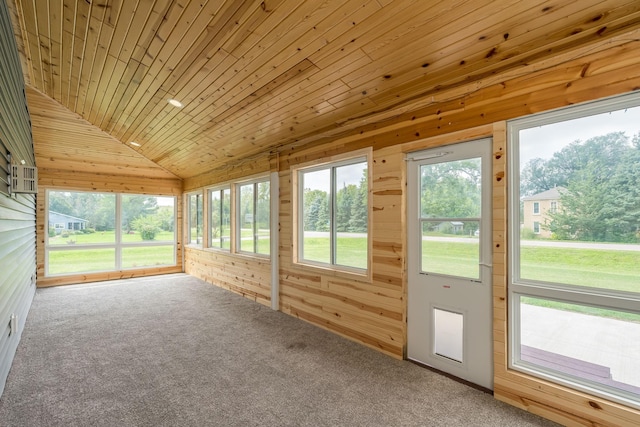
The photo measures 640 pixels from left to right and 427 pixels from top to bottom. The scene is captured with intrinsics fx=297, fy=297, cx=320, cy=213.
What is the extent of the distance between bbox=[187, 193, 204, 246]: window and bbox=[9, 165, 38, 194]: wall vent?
3845 millimetres

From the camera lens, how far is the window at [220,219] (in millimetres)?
6195

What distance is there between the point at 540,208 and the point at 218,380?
292cm

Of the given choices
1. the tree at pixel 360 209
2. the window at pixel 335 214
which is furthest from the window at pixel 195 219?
the tree at pixel 360 209

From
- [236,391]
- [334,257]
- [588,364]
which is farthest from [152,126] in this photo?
[588,364]

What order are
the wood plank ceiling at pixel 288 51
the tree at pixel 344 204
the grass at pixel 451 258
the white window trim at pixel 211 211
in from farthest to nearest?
1. the white window trim at pixel 211 211
2. the tree at pixel 344 204
3. the grass at pixel 451 258
4. the wood plank ceiling at pixel 288 51

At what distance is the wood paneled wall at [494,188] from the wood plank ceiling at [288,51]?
12cm

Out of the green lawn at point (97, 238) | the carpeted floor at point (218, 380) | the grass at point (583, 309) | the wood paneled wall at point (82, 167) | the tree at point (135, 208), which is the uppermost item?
the wood paneled wall at point (82, 167)

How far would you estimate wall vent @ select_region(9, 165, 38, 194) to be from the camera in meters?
2.93

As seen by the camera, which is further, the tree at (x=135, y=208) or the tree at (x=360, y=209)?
the tree at (x=135, y=208)

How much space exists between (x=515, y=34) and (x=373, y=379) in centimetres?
275

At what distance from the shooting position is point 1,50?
232 centimetres

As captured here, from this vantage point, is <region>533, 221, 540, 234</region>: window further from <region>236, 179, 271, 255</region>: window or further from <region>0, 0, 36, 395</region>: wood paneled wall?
<region>0, 0, 36, 395</region>: wood paneled wall

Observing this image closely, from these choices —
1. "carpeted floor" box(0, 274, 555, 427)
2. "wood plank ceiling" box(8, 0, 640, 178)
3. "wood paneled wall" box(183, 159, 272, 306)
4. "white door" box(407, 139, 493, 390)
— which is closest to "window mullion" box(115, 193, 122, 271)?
"wood paneled wall" box(183, 159, 272, 306)

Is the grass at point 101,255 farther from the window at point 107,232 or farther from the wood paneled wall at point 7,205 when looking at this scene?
the wood paneled wall at point 7,205
